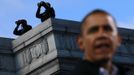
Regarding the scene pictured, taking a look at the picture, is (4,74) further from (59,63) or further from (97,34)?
(97,34)

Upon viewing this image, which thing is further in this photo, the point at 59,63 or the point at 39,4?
the point at 39,4

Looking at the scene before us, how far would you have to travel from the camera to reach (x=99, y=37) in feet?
7.04

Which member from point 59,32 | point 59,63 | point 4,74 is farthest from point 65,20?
point 4,74

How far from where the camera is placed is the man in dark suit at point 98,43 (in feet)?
6.99

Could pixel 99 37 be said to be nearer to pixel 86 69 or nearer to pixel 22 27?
pixel 86 69

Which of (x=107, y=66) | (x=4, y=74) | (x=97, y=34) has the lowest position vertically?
(x=4, y=74)

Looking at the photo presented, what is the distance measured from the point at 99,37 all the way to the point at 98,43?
0.10 feet

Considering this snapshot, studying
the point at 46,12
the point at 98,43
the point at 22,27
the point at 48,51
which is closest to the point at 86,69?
the point at 98,43

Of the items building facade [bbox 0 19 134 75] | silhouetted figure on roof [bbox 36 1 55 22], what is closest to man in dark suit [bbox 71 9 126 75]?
building facade [bbox 0 19 134 75]

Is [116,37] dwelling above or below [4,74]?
above

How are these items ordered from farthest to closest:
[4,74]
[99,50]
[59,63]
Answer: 1. [4,74]
2. [59,63]
3. [99,50]

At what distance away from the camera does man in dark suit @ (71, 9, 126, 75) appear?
2.13 meters

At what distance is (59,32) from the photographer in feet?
89.4

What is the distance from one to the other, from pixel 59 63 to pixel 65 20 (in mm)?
2338
